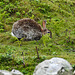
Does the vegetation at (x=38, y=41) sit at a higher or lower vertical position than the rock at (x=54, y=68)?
lower

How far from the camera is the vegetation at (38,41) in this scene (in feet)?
20.7

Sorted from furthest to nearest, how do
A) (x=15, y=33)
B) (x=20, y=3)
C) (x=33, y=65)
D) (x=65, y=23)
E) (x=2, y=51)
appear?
1. (x=20, y=3)
2. (x=65, y=23)
3. (x=15, y=33)
4. (x=2, y=51)
5. (x=33, y=65)

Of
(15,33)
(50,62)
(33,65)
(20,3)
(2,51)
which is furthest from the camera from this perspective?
(20,3)

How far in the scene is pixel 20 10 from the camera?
11594mm

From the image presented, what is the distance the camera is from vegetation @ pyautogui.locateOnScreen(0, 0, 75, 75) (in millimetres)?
6312

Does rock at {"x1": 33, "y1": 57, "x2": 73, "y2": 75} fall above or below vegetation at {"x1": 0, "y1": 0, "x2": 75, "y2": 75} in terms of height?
above

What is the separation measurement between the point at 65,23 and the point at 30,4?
3.45m

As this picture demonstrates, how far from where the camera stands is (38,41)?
873 cm

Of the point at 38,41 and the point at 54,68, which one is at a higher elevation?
the point at 54,68

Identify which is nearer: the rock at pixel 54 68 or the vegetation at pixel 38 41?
the rock at pixel 54 68

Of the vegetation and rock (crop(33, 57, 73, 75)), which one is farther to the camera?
the vegetation

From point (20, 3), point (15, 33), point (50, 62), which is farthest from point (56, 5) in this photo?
point (50, 62)

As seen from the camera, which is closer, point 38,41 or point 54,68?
point 54,68

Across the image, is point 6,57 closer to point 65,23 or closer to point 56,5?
point 65,23
